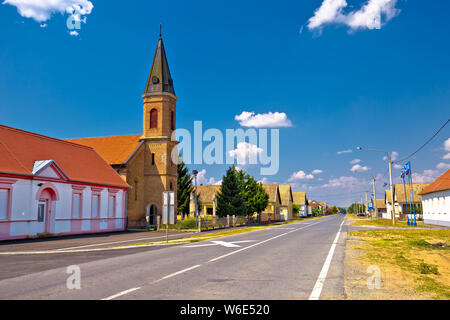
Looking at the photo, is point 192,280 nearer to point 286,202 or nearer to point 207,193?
point 207,193

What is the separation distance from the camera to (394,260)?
467 inches

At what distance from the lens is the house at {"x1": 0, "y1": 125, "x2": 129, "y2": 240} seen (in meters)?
22.5

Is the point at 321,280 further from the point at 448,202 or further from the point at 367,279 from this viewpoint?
the point at 448,202

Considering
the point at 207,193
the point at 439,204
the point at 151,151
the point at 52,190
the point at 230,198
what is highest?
the point at 151,151

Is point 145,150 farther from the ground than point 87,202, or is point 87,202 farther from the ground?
point 145,150

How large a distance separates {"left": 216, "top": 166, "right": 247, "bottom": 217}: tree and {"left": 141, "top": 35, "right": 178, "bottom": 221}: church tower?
26.1 feet

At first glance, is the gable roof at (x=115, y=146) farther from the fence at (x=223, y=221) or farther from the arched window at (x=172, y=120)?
the fence at (x=223, y=221)

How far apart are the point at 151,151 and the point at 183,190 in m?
13.4

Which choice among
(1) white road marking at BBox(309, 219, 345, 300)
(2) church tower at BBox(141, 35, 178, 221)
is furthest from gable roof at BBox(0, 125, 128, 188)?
(1) white road marking at BBox(309, 219, 345, 300)

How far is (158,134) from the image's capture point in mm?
44062

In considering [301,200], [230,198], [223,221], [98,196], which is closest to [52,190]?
[98,196]
